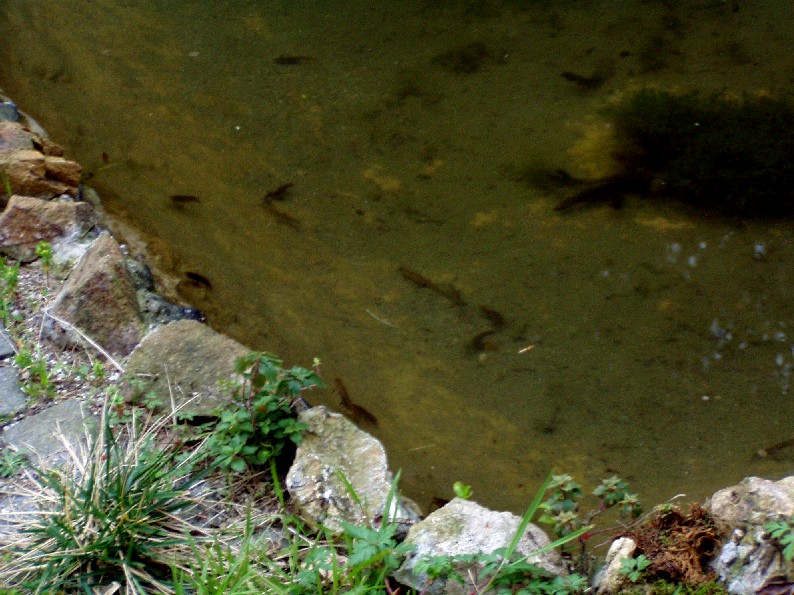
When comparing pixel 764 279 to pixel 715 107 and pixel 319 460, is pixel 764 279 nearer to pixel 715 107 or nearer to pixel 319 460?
pixel 715 107

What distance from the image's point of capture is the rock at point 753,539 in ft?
5.28

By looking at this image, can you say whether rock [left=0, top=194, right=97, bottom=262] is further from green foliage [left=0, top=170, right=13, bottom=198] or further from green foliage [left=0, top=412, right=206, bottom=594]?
green foliage [left=0, top=412, right=206, bottom=594]

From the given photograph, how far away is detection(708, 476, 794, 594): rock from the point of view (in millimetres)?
1610

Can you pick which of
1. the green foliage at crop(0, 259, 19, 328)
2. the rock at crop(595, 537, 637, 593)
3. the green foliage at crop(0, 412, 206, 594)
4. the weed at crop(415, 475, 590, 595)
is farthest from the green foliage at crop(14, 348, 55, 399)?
the rock at crop(595, 537, 637, 593)

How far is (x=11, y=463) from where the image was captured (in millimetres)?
2178

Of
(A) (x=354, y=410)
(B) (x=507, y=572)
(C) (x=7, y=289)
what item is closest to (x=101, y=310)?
(C) (x=7, y=289)

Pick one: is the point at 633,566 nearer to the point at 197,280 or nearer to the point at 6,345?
the point at 6,345

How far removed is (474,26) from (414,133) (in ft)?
3.30

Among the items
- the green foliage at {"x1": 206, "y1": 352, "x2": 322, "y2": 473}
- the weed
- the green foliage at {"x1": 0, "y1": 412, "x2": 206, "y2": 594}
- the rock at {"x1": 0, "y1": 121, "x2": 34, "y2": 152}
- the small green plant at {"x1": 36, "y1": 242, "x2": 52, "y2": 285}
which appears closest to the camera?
the weed

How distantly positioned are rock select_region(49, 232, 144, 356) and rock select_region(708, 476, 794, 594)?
1885 mm

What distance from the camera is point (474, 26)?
4430 mm

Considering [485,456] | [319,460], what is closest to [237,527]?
[319,460]

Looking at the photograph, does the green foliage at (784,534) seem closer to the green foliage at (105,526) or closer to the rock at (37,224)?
the green foliage at (105,526)

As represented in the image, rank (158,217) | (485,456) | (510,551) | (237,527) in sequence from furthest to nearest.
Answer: (158,217) < (485,456) < (237,527) < (510,551)
